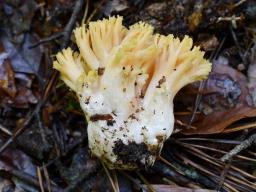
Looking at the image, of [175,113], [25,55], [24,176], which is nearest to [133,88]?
[175,113]

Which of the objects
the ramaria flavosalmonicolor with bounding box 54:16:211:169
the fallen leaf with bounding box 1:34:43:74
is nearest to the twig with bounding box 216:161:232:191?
the ramaria flavosalmonicolor with bounding box 54:16:211:169

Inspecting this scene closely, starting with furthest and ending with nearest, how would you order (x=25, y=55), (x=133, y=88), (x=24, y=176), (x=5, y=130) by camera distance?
(x=25, y=55) < (x=5, y=130) < (x=24, y=176) < (x=133, y=88)

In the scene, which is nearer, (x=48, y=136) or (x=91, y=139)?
(x=91, y=139)

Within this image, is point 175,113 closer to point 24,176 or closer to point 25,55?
point 24,176

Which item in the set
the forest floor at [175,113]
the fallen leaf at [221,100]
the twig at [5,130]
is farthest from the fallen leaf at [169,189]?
the twig at [5,130]

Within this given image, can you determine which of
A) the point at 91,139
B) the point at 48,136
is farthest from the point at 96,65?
the point at 48,136

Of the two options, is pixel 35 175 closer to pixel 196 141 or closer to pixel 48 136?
pixel 48 136
